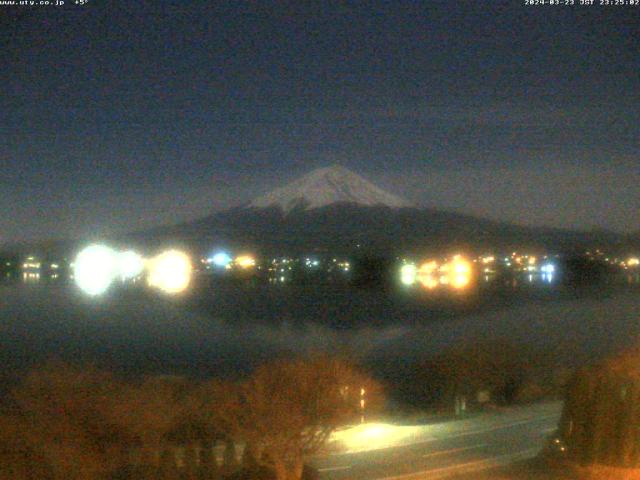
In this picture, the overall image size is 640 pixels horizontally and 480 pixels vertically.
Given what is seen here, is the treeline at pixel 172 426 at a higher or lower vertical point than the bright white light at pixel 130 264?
lower

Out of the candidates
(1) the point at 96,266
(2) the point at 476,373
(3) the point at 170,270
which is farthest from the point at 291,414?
(1) the point at 96,266

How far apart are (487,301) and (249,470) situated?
10.6 meters

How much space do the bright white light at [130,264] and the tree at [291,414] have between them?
14.0 meters

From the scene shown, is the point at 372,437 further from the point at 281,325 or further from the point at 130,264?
the point at 130,264

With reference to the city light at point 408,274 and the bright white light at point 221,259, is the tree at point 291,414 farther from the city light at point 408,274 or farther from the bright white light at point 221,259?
the bright white light at point 221,259

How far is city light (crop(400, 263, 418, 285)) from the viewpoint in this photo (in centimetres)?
1789

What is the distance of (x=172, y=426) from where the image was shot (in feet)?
22.7

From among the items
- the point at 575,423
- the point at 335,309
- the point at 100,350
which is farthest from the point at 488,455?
the point at 335,309

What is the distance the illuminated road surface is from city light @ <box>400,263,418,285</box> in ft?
24.8

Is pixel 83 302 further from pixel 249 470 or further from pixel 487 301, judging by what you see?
pixel 249 470

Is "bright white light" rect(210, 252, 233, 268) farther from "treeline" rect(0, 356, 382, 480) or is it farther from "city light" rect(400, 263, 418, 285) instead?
"treeline" rect(0, 356, 382, 480)

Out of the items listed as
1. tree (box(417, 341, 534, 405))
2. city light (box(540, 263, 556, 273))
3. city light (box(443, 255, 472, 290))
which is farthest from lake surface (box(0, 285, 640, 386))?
city light (box(540, 263, 556, 273))

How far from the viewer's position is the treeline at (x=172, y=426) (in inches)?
246

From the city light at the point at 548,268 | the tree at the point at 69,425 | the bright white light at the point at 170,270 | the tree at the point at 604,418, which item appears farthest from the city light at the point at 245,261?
the tree at the point at 69,425
